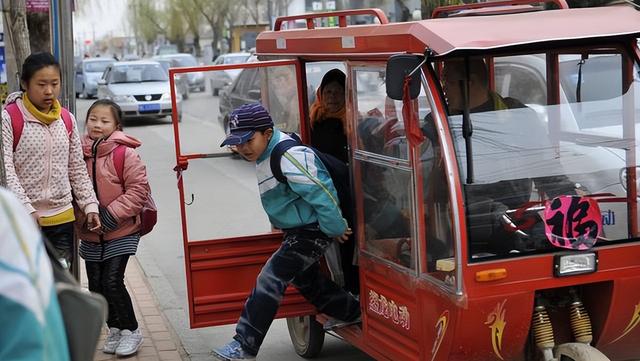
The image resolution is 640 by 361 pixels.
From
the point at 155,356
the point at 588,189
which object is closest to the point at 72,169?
the point at 155,356

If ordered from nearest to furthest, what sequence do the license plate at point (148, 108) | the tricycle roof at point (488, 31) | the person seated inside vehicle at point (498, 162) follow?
the tricycle roof at point (488, 31) → the person seated inside vehicle at point (498, 162) → the license plate at point (148, 108)

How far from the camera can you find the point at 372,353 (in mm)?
5188

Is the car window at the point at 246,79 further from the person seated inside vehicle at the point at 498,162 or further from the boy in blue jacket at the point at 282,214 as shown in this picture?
the person seated inside vehicle at the point at 498,162

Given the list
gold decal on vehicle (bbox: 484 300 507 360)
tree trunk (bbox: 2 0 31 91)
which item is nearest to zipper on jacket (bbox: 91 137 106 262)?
tree trunk (bbox: 2 0 31 91)

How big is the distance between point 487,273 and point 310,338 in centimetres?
214

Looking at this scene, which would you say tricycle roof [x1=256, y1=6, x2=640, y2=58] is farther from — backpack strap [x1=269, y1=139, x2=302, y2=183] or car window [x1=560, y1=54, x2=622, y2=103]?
backpack strap [x1=269, y1=139, x2=302, y2=183]

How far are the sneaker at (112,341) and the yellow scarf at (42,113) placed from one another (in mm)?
1453

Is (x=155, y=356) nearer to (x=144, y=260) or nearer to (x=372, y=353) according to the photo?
(x=372, y=353)

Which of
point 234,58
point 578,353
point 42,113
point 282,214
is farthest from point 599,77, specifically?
point 234,58

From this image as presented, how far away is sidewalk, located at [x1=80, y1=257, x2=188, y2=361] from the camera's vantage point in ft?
19.7

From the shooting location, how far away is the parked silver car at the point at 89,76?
37.2 meters

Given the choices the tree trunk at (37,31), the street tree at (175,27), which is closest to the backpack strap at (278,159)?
the tree trunk at (37,31)

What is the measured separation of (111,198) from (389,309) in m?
1.80

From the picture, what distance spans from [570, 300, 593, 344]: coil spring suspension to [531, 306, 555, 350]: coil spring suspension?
0.41 ft
